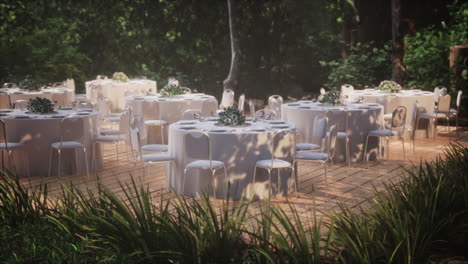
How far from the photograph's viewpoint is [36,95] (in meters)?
12.7

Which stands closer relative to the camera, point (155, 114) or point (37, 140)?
point (37, 140)

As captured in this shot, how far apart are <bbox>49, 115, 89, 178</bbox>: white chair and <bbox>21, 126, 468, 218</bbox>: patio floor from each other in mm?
333

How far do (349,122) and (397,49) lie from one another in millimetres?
5732

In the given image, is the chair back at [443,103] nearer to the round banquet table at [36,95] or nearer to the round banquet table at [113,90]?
the round banquet table at [113,90]

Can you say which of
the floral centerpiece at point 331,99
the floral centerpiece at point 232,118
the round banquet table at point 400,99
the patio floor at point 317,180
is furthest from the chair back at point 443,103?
the floral centerpiece at point 232,118

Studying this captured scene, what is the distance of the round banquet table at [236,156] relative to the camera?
722 centimetres

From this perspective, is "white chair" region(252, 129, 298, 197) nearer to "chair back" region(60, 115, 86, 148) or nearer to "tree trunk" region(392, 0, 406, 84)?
"chair back" region(60, 115, 86, 148)

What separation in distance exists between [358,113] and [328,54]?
8844 millimetres

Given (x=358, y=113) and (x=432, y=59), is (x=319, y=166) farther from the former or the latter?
(x=432, y=59)

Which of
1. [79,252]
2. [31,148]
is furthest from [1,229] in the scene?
[31,148]

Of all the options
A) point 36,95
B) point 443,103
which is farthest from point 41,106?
point 443,103

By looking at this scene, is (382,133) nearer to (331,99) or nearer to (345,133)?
(345,133)

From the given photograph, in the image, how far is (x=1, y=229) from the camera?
4.76 m

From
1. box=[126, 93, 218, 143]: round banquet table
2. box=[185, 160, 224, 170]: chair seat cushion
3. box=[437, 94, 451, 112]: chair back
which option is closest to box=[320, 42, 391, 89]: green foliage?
box=[437, 94, 451, 112]: chair back
